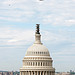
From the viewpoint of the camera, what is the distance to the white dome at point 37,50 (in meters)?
161

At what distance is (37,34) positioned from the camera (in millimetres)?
162875

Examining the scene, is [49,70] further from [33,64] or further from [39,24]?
[39,24]

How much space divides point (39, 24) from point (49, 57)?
11.7 m

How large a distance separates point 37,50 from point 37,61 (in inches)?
140

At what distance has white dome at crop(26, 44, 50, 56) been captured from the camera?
161m

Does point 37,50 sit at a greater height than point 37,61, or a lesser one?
greater

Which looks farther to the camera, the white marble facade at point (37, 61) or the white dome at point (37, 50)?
the white dome at point (37, 50)

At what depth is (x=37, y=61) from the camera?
527ft

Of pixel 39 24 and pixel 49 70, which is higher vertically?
pixel 39 24

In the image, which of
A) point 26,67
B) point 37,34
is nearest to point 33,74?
point 26,67

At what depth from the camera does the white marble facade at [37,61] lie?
160m

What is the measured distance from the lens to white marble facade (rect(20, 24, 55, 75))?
6309 inches

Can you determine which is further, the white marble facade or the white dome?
the white dome

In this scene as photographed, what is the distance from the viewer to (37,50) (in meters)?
161
